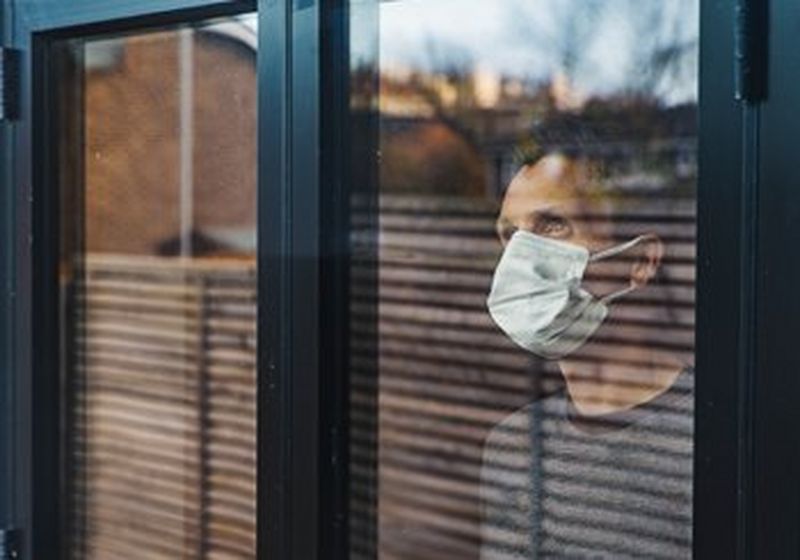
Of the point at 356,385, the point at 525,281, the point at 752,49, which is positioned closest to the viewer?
the point at 752,49

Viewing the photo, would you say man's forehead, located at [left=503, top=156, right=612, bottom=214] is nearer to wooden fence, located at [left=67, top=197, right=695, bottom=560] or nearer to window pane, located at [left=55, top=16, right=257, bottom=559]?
wooden fence, located at [left=67, top=197, right=695, bottom=560]

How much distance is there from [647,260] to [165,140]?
40.1 inches

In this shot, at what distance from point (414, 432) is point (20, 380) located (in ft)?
3.19

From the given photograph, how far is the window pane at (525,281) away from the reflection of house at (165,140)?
0.26m

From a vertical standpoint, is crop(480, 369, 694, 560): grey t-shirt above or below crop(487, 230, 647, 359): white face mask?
below

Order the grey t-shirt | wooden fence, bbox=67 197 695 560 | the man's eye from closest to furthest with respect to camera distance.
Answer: the grey t-shirt, the man's eye, wooden fence, bbox=67 197 695 560

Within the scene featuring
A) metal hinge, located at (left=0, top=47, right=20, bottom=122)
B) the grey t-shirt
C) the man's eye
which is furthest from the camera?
metal hinge, located at (left=0, top=47, right=20, bottom=122)

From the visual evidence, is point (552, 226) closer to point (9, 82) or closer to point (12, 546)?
point (9, 82)

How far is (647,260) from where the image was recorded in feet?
5.33

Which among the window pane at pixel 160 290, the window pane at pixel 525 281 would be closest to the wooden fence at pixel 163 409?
the window pane at pixel 160 290

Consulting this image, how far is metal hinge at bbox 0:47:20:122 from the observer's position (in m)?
2.50

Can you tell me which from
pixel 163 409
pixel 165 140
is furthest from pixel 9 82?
pixel 163 409

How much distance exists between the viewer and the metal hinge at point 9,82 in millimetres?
2502

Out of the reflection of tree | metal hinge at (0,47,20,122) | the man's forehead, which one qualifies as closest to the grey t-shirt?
the man's forehead
